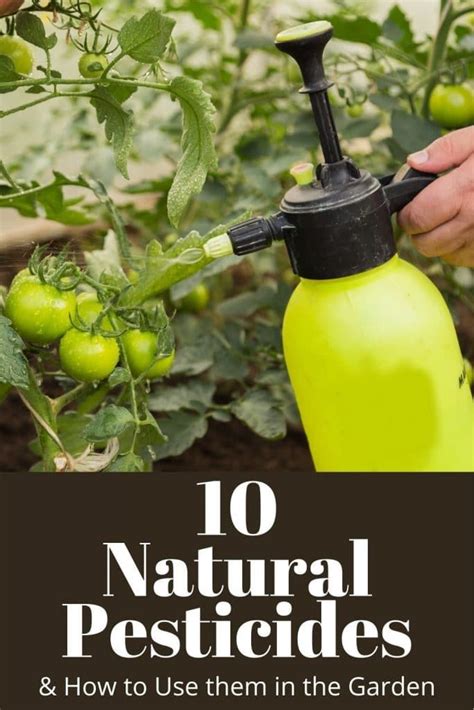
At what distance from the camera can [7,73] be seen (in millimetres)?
572

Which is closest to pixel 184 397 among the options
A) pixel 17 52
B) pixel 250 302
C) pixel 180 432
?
pixel 180 432

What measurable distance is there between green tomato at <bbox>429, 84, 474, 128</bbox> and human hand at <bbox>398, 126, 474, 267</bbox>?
0.35 meters

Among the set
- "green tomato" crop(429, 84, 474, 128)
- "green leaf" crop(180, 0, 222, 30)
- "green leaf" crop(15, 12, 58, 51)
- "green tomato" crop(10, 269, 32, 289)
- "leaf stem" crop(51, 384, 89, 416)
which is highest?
"green leaf" crop(180, 0, 222, 30)

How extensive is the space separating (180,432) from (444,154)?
1.26 feet

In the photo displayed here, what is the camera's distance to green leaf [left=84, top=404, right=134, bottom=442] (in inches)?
22.4

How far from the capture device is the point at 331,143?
0.58 m

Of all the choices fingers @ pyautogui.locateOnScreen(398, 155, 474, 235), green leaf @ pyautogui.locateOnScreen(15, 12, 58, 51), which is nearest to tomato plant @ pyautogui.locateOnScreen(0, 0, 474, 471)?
green leaf @ pyautogui.locateOnScreen(15, 12, 58, 51)

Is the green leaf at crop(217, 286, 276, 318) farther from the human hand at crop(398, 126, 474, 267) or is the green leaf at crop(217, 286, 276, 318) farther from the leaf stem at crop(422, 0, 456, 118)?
the human hand at crop(398, 126, 474, 267)

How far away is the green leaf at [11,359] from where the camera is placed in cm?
55

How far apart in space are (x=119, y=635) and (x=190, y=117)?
31 centimetres

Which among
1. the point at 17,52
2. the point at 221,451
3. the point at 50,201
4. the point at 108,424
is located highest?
the point at 17,52

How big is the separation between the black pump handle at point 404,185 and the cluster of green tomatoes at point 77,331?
0.56 ft

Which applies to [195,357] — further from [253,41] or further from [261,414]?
[253,41]

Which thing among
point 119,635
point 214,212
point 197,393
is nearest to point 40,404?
point 119,635
